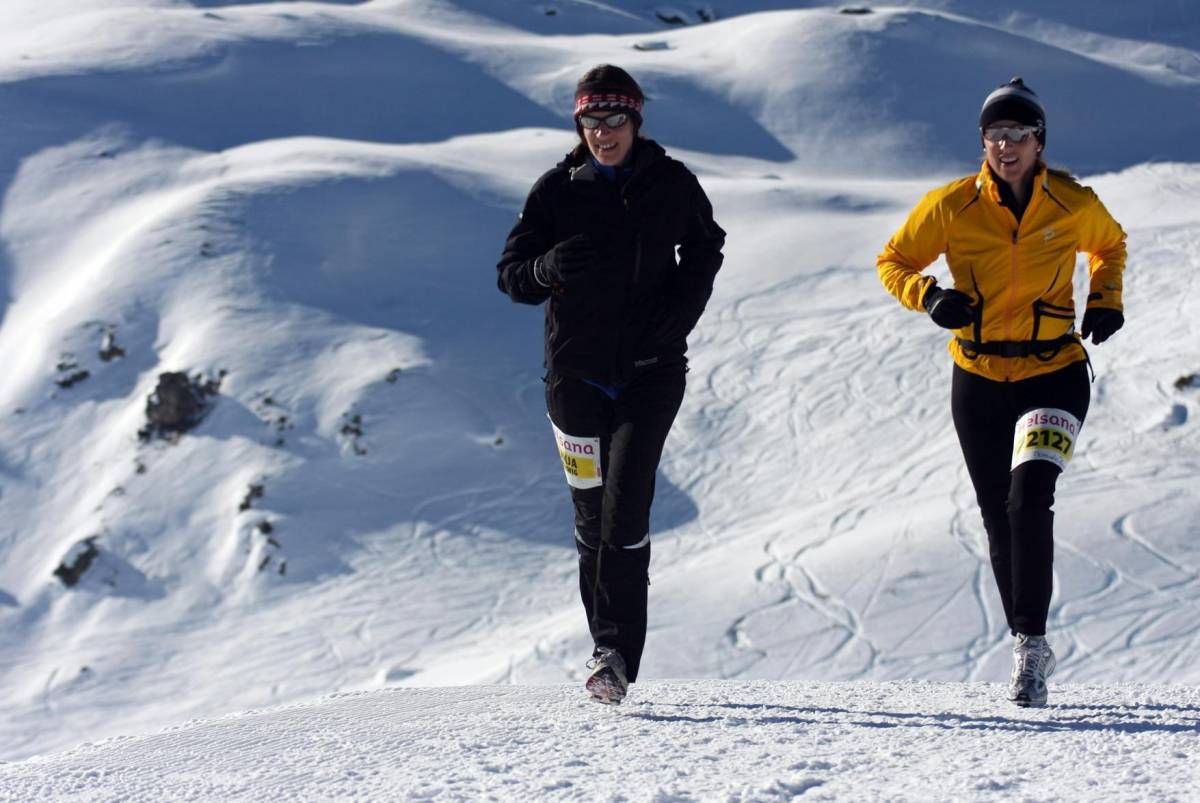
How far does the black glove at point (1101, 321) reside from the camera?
480 centimetres

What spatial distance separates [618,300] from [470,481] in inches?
386

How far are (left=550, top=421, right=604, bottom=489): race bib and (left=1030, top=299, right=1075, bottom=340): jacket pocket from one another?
152cm

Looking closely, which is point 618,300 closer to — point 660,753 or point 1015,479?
point 1015,479

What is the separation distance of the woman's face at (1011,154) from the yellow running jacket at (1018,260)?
0.16 feet

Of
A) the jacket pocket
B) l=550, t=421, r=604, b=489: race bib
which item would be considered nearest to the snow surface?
l=550, t=421, r=604, b=489: race bib

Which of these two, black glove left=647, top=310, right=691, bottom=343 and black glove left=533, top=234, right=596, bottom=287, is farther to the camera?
black glove left=647, top=310, right=691, bottom=343

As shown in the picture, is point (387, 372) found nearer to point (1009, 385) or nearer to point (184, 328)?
point (184, 328)

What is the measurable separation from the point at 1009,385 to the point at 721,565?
25.0 ft

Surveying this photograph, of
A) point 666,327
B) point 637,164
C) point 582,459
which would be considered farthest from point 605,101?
point 582,459

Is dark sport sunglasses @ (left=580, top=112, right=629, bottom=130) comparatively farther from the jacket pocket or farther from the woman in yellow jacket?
the jacket pocket

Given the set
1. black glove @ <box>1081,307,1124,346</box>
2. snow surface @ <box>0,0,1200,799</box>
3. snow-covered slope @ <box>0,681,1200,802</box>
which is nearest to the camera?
snow-covered slope @ <box>0,681,1200,802</box>

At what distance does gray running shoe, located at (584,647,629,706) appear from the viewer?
4734 mm

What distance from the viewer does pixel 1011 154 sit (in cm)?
471

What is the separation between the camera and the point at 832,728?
4.35 m
